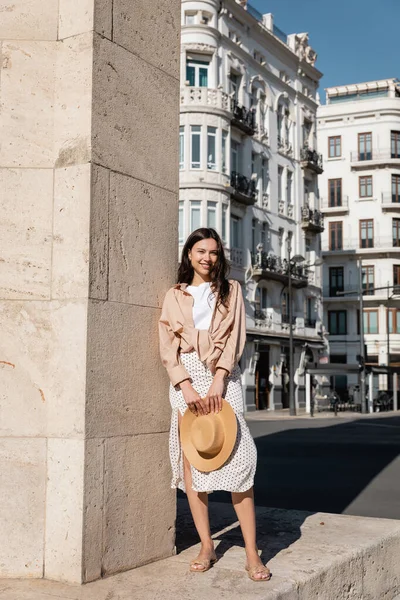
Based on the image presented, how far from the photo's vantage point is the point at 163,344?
14.4 feet

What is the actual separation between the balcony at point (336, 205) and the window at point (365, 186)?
1.36 m

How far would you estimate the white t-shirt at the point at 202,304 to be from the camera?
444 centimetres

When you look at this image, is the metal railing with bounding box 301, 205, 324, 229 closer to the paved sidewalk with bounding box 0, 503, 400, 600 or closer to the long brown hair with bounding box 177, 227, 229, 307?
the paved sidewalk with bounding box 0, 503, 400, 600

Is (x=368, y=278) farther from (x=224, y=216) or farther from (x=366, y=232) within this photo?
(x=224, y=216)

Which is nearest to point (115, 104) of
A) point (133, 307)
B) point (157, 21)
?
point (157, 21)

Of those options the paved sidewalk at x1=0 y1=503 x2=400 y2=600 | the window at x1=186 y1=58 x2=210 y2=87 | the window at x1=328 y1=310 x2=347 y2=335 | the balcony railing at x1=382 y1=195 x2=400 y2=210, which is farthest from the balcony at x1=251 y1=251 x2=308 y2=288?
the paved sidewalk at x1=0 y1=503 x2=400 y2=600

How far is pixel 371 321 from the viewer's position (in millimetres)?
62406

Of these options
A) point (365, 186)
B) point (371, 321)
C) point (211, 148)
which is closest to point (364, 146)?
point (365, 186)

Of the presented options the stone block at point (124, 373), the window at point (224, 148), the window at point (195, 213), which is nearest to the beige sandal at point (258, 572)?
the stone block at point (124, 373)

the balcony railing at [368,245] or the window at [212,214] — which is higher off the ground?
the balcony railing at [368,245]

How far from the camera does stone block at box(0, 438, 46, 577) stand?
13.3 ft

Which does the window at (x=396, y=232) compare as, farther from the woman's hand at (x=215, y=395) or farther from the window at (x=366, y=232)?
the woman's hand at (x=215, y=395)

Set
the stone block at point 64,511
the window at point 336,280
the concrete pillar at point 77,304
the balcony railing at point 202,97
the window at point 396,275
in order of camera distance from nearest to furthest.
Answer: the stone block at point 64,511, the concrete pillar at point 77,304, the balcony railing at point 202,97, the window at point 396,275, the window at point 336,280

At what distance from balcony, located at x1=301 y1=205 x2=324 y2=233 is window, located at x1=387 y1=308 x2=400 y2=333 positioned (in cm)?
1643
